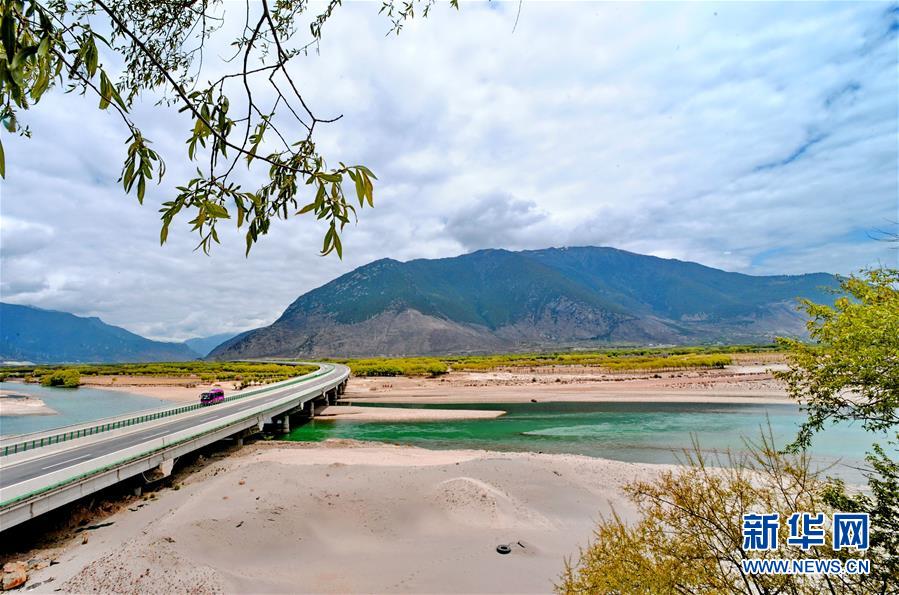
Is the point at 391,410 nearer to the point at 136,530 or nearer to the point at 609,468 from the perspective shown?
the point at 609,468

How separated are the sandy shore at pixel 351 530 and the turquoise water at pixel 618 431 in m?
7.06

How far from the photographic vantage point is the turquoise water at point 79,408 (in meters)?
38.2

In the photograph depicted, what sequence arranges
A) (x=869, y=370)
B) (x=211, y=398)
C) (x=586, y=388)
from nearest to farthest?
1. (x=869, y=370)
2. (x=211, y=398)
3. (x=586, y=388)

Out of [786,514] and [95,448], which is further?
[95,448]

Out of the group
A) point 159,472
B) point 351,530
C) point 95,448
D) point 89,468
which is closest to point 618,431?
point 351,530

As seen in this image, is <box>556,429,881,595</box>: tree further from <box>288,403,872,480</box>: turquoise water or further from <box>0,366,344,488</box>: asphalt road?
<box>288,403,872,480</box>: turquoise water

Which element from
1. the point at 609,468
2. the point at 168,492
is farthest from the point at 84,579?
the point at 609,468

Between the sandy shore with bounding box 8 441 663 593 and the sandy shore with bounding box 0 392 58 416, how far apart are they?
132ft

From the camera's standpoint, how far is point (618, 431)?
108ft

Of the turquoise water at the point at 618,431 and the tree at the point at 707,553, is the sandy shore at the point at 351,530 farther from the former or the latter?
the turquoise water at the point at 618,431

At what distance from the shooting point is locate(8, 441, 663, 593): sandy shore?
11.1 m

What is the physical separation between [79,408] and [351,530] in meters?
53.9

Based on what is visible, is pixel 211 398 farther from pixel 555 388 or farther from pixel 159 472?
pixel 555 388

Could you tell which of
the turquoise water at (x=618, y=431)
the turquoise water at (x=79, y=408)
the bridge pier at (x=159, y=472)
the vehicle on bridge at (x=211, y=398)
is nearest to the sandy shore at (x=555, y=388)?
the turquoise water at (x=79, y=408)
